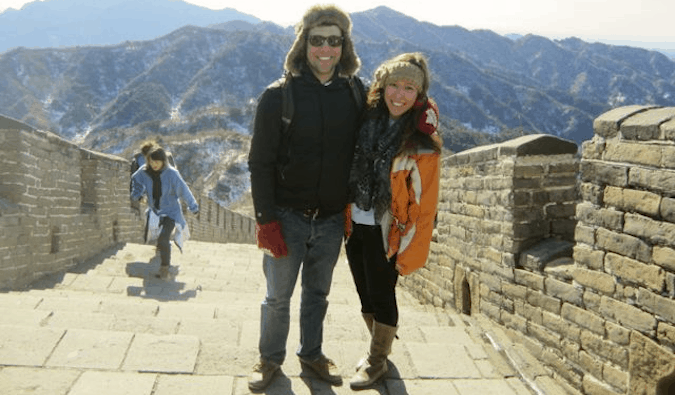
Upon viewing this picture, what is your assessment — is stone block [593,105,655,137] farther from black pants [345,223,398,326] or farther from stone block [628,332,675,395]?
black pants [345,223,398,326]

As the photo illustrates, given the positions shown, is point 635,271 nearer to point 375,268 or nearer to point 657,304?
point 657,304

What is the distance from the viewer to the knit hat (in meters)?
2.74

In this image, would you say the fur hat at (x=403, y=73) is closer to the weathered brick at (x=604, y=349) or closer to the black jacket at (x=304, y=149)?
the black jacket at (x=304, y=149)

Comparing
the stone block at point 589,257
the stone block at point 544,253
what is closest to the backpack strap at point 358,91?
the stone block at point 589,257

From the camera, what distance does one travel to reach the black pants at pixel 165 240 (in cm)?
684

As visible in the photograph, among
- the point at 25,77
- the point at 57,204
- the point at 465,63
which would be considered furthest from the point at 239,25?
the point at 57,204

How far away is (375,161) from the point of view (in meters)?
2.84

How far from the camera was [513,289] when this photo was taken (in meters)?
4.34

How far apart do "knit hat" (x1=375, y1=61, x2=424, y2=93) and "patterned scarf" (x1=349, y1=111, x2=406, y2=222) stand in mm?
184

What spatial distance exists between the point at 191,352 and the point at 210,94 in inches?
3937

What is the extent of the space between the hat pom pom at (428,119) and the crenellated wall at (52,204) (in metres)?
4.67

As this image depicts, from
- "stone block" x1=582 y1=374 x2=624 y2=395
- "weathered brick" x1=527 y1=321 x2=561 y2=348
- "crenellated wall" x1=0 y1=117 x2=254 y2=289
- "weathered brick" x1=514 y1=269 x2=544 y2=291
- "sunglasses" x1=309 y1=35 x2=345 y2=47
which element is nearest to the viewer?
"sunglasses" x1=309 y1=35 x2=345 y2=47

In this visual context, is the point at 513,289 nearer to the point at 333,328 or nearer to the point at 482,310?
the point at 482,310

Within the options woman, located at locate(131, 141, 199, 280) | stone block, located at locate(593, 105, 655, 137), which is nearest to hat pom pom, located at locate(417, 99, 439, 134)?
stone block, located at locate(593, 105, 655, 137)
